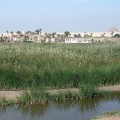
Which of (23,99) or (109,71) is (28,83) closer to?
(23,99)

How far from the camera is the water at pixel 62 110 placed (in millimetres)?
9641

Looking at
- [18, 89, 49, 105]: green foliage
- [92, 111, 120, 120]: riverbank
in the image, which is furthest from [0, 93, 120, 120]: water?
[92, 111, 120, 120]: riverbank

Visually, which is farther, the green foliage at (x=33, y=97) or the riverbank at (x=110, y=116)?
the green foliage at (x=33, y=97)

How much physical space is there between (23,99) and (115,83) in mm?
5642

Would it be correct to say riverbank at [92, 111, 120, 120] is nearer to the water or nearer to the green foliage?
the water

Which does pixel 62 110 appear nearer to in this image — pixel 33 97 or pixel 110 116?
pixel 33 97

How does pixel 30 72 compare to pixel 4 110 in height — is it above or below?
above

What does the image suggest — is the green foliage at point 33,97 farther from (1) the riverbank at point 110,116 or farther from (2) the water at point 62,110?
(1) the riverbank at point 110,116

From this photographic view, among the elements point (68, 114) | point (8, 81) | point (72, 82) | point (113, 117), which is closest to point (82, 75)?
point (72, 82)

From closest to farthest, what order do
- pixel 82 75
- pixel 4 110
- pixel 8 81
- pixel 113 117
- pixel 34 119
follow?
pixel 113 117, pixel 34 119, pixel 4 110, pixel 8 81, pixel 82 75

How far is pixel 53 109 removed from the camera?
1071 cm

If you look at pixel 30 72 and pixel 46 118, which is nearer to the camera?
pixel 46 118

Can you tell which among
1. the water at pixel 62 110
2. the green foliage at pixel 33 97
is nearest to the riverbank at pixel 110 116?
the water at pixel 62 110

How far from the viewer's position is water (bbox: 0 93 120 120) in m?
9.64
